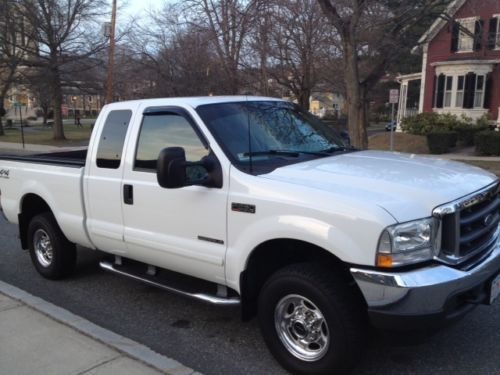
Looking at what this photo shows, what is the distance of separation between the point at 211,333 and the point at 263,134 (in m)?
1.71

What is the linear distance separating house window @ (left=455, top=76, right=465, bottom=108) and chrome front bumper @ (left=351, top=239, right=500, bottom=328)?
2933 centimetres

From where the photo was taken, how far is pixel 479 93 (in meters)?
29.4

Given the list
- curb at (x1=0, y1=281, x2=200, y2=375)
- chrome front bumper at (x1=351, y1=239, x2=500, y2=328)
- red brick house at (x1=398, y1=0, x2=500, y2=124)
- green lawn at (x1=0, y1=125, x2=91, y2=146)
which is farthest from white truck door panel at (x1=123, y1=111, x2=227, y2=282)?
green lawn at (x1=0, y1=125, x2=91, y2=146)

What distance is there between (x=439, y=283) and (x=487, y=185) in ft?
3.68

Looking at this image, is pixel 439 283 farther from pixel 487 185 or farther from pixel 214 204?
pixel 214 204

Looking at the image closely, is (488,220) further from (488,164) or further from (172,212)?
(488,164)

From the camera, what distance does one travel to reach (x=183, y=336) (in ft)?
13.9

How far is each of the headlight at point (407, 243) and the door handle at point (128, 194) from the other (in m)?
2.28

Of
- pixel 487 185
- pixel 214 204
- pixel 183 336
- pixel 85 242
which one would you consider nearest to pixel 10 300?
pixel 85 242

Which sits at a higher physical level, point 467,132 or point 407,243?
point 407,243

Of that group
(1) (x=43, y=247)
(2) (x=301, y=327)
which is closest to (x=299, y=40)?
(1) (x=43, y=247)

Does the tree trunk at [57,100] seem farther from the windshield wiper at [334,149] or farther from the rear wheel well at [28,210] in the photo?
the windshield wiper at [334,149]

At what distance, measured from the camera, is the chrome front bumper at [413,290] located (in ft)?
9.57

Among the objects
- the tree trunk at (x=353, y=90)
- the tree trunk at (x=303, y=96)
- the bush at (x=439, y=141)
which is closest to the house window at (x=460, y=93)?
the bush at (x=439, y=141)
